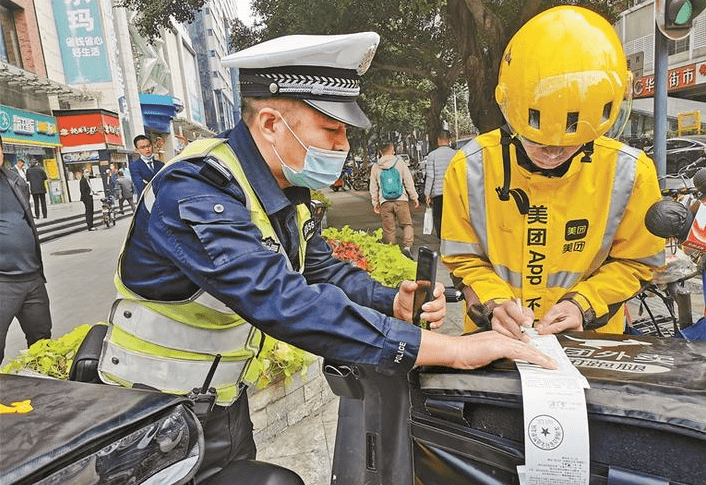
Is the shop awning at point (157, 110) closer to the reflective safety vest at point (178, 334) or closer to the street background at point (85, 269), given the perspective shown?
the street background at point (85, 269)

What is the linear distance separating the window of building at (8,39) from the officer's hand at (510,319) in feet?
72.1

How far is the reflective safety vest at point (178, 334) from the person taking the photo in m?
1.20

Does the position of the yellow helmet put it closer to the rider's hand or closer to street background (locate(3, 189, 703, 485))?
the rider's hand

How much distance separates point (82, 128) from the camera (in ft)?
71.4

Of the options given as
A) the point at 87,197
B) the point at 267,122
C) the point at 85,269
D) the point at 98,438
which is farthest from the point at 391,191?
the point at 87,197

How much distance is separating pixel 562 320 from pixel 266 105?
98 cm

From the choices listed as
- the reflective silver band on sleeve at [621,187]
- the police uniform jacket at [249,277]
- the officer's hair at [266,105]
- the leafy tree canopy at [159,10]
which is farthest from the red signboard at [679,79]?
the police uniform jacket at [249,277]

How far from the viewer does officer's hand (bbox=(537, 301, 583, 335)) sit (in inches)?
53.1

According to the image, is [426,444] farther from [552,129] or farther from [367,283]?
[552,129]

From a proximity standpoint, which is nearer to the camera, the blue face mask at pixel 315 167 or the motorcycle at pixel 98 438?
the motorcycle at pixel 98 438

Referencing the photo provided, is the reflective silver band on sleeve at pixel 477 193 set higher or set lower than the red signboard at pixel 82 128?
lower

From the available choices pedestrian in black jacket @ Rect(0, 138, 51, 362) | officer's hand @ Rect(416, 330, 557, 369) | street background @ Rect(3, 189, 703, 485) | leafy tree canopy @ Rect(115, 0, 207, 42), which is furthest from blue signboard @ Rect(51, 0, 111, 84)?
officer's hand @ Rect(416, 330, 557, 369)

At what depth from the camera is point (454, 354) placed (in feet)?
3.26

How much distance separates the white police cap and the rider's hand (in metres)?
0.46
